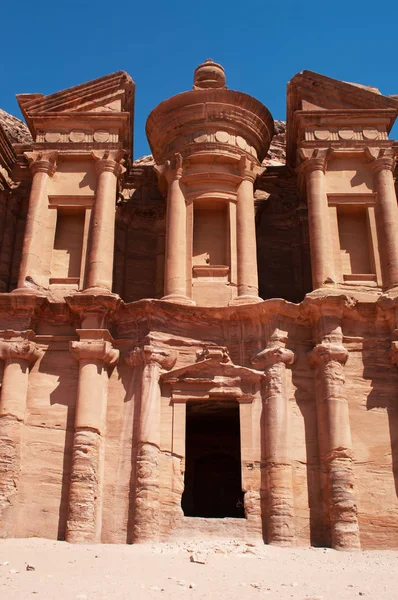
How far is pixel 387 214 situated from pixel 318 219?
163cm

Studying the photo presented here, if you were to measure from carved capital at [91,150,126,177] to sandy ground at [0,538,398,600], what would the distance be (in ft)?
28.6

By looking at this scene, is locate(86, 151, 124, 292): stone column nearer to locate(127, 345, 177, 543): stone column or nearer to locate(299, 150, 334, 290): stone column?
locate(127, 345, 177, 543): stone column

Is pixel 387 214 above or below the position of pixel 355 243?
above

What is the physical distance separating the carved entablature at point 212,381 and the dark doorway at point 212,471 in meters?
3.97

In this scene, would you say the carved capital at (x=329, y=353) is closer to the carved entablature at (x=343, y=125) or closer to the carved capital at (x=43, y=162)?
the carved entablature at (x=343, y=125)

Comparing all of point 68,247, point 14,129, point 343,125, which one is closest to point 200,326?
point 68,247

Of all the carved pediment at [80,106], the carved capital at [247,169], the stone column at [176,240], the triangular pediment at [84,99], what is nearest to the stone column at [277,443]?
the stone column at [176,240]

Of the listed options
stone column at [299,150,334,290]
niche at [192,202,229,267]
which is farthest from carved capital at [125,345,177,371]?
stone column at [299,150,334,290]

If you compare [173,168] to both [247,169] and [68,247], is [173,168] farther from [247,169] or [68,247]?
[68,247]

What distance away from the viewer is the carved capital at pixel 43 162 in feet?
57.8

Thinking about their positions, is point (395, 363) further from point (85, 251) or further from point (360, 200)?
point (85, 251)

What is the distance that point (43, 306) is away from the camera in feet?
51.4

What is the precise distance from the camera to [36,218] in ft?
55.5

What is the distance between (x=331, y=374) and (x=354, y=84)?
8.26 meters
